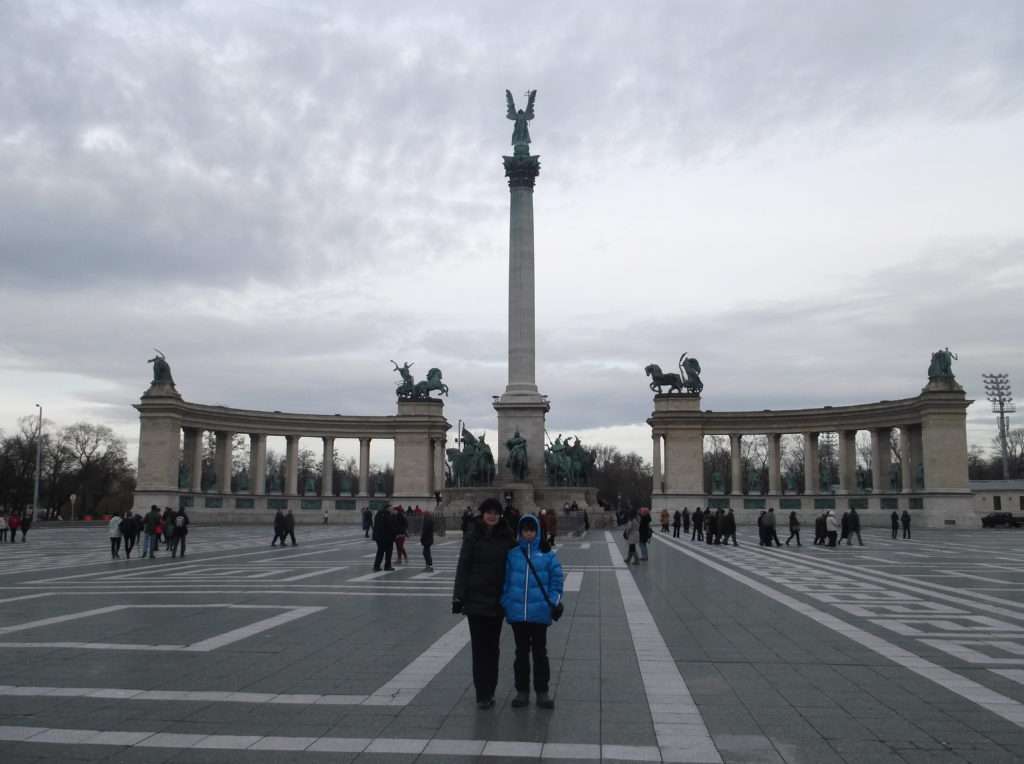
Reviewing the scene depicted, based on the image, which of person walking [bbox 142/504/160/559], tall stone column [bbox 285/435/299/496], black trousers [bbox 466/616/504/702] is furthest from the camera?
tall stone column [bbox 285/435/299/496]

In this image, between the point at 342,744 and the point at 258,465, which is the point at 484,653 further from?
the point at 258,465

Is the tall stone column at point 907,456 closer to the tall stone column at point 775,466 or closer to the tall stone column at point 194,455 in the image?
the tall stone column at point 775,466

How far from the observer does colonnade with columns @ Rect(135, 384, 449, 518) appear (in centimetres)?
7800

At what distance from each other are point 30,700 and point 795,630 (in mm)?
10588

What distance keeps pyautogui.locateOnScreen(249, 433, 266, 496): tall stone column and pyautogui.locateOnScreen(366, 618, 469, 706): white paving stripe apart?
74.1 m

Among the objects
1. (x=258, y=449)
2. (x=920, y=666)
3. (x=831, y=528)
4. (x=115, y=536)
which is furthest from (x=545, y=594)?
(x=258, y=449)

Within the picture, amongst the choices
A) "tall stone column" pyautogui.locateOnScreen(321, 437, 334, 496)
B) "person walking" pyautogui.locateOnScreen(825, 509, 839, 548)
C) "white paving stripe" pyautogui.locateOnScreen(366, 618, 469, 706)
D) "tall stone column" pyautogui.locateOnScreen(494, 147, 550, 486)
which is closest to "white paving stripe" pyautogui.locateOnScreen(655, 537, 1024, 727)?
"white paving stripe" pyautogui.locateOnScreen(366, 618, 469, 706)

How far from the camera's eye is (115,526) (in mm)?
32062

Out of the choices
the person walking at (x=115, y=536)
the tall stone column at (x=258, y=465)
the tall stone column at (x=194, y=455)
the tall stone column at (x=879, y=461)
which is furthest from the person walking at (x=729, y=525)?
the tall stone column at (x=194, y=455)

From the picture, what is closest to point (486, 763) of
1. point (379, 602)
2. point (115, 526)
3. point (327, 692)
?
point (327, 692)

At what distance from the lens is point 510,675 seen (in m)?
10.7

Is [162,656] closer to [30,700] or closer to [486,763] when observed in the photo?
[30,700]

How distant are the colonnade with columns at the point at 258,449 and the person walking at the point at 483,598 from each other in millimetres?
74476

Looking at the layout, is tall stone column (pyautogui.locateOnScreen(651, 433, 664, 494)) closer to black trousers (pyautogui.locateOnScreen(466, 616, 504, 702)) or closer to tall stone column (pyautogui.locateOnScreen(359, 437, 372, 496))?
tall stone column (pyautogui.locateOnScreen(359, 437, 372, 496))
